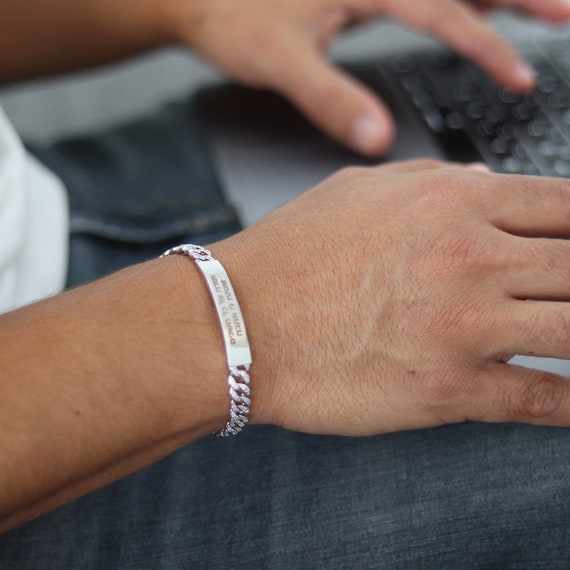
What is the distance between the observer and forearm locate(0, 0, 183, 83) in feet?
2.98

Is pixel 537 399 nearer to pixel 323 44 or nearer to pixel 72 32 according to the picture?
pixel 323 44

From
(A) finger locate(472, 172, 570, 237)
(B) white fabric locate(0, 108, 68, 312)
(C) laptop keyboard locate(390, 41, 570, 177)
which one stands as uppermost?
(A) finger locate(472, 172, 570, 237)

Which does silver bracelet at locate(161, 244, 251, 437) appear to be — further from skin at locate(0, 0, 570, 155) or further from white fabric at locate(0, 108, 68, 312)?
skin at locate(0, 0, 570, 155)

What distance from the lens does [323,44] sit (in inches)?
→ 35.2

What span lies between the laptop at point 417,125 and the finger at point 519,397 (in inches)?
10.1

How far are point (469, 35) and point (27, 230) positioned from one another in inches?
20.9

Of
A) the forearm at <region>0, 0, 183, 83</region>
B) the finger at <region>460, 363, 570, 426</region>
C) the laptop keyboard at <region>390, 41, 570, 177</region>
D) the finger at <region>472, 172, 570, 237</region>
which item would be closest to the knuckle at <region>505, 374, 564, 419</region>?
the finger at <region>460, 363, 570, 426</region>

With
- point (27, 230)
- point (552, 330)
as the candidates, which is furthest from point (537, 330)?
point (27, 230)

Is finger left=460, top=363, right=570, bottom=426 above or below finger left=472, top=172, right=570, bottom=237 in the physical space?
below

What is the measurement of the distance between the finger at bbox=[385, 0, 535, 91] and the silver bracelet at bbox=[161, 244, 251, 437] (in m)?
0.46

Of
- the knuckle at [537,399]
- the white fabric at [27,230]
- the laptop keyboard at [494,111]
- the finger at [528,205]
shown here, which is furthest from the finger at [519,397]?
the white fabric at [27,230]

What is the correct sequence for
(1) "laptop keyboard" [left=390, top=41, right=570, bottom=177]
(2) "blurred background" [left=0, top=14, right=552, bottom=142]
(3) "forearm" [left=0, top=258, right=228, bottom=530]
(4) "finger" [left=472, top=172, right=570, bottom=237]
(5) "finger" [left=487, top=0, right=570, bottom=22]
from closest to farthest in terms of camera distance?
(3) "forearm" [left=0, top=258, right=228, bottom=530], (4) "finger" [left=472, top=172, right=570, bottom=237], (1) "laptop keyboard" [left=390, top=41, right=570, bottom=177], (5) "finger" [left=487, top=0, right=570, bottom=22], (2) "blurred background" [left=0, top=14, right=552, bottom=142]

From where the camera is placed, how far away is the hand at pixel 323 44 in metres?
0.80

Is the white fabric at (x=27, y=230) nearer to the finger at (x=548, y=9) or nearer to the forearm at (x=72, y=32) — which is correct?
the forearm at (x=72, y=32)
